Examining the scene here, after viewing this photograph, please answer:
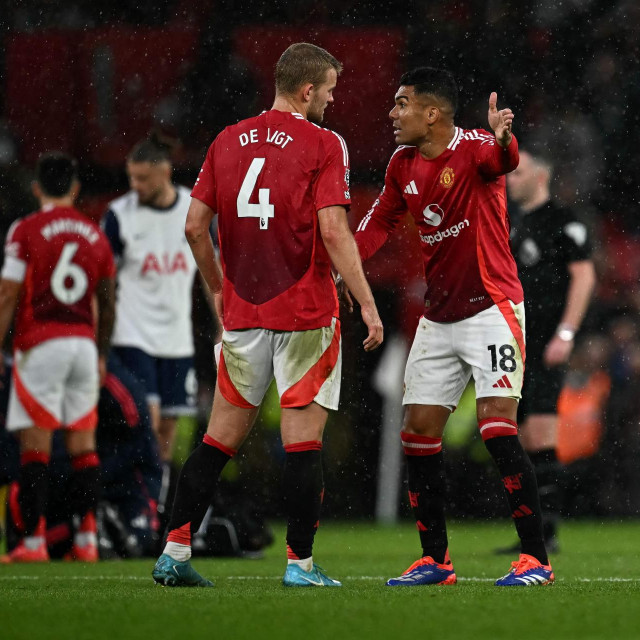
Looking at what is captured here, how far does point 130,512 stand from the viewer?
774 centimetres

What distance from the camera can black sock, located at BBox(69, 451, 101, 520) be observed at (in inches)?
295

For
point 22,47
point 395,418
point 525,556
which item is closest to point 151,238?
point 395,418

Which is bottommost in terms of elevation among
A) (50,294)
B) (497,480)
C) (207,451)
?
(497,480)

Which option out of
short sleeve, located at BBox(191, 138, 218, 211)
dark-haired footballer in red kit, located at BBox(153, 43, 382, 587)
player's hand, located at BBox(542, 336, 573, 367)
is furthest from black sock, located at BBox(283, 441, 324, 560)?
player's hand, located at BBox(542, 336, 573, 367)

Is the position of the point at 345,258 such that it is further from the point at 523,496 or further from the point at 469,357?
the point at 523,496

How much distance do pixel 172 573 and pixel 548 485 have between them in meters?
3.05

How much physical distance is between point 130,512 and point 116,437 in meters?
0.48

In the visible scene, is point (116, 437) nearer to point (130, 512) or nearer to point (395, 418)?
point (130, 512)

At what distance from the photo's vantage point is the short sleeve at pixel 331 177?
5.16 metres

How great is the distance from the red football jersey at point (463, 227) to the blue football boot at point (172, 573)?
1354 millimetres

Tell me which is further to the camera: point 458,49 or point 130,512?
point 458,49

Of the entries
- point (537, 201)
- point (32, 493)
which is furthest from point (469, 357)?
point (32, 493)

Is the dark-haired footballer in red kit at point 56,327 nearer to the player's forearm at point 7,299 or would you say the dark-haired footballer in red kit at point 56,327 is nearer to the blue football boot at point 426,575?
the player's forearm at point 7,299

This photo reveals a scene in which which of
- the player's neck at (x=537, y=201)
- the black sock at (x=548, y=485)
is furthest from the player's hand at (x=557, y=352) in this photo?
the player's neck at (x=537, y=201)
